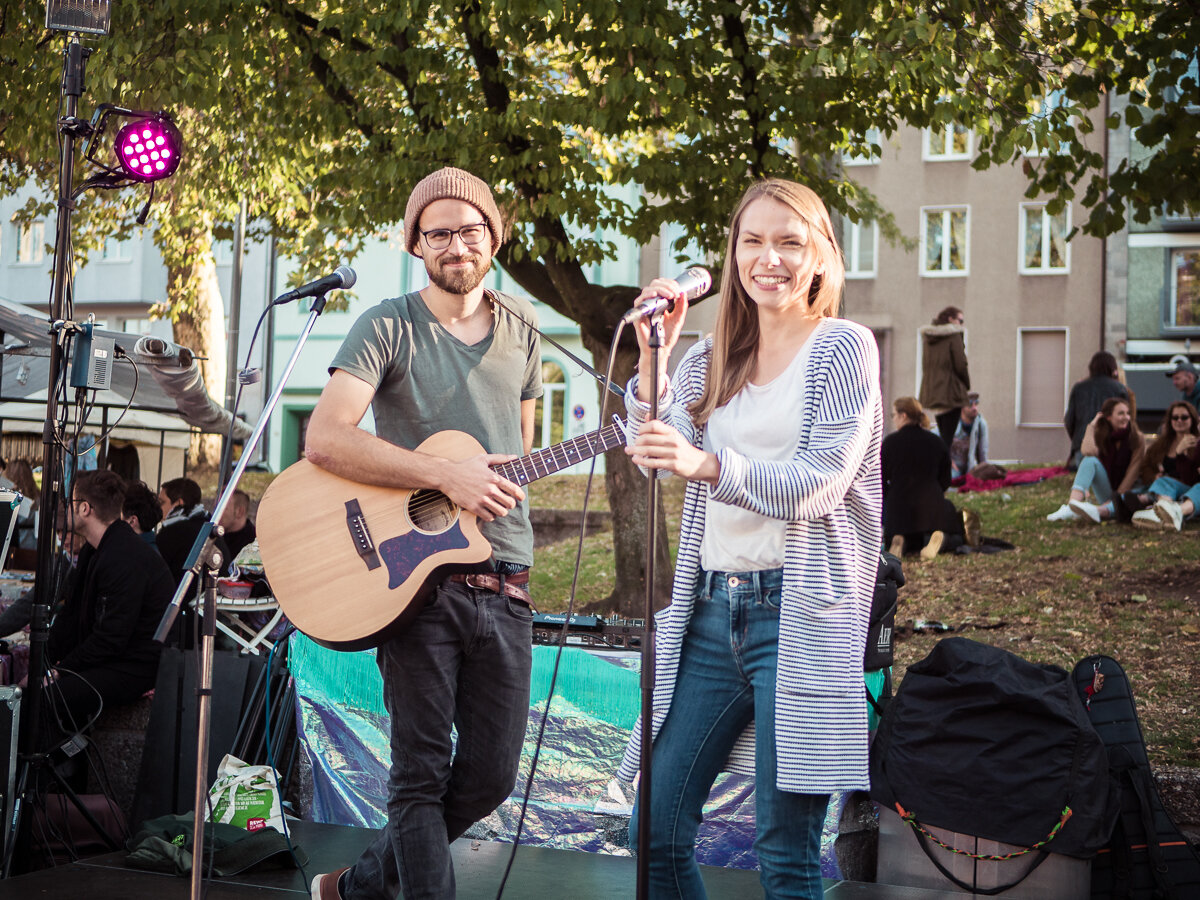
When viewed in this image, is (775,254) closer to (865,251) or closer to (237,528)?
(237,528)

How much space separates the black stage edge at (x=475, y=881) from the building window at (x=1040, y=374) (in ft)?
78.7

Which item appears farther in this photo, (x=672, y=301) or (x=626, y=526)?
(x=626, y=526)

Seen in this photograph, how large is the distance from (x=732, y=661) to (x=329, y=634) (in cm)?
121

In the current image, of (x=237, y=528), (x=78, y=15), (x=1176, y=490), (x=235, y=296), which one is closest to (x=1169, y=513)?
(x=1176, y=490)

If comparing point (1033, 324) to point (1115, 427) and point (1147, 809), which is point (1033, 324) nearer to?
point (1115, 427)

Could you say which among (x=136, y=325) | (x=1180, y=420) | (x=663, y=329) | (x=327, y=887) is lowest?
(x=327, y=887)

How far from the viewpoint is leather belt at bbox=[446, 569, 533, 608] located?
330 centimetres

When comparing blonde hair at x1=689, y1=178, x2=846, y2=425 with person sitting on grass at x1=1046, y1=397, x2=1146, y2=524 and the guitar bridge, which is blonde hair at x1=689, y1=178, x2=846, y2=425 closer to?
the guitar bridge

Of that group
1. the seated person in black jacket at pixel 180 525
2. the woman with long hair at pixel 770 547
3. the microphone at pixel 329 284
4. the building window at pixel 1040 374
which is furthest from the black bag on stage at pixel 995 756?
the building window at pixel 1040 374

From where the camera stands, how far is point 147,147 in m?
5.87

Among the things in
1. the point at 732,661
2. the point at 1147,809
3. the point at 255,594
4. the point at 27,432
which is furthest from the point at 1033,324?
the point at 732,661

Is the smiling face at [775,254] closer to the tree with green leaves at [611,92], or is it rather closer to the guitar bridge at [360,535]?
the guitar bridge at [360,535]

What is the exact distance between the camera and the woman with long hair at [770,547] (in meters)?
2.52

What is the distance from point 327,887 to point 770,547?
1.80m
